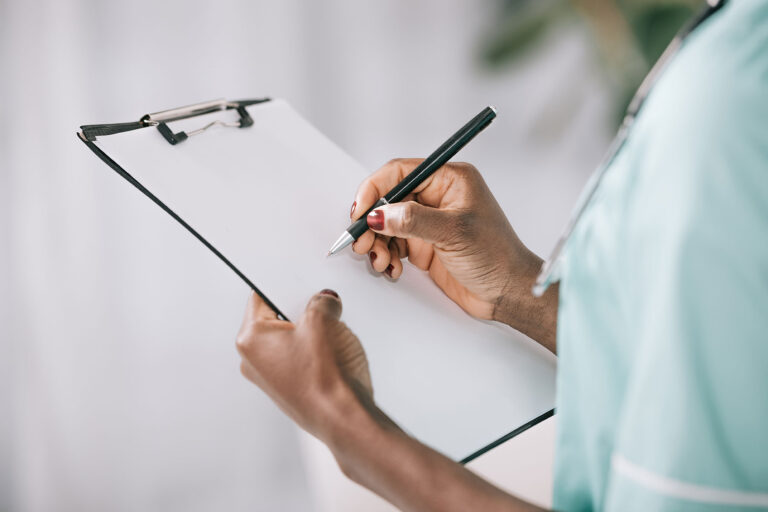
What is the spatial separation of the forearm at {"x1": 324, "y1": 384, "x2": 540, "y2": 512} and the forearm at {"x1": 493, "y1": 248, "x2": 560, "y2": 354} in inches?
10.1

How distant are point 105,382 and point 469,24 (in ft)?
3.30

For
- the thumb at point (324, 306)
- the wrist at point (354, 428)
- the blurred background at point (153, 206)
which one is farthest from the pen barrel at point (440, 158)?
the blurred background at point (153, 206)

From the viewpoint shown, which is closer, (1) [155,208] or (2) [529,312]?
(2) [529,312]

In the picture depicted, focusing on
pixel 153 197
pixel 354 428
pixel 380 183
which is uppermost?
pixel 153 197

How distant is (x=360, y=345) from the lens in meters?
0.51

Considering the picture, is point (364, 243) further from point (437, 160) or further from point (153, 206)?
point (153, 206)

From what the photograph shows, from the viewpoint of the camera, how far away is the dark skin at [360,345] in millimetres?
431

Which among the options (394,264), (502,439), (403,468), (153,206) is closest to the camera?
(403,468)

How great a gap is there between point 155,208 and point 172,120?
0.57m

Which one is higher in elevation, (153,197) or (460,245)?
(153,197)

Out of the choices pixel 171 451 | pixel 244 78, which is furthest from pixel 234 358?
pixel 244 78

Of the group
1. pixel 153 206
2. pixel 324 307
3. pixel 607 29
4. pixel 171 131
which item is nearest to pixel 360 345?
pixel 324 307

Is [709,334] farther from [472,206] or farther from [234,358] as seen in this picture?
[234,358]

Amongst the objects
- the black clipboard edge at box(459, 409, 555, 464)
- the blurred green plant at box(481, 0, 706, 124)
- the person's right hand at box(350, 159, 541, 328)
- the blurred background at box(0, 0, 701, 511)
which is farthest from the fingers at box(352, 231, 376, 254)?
the blurred green plant at box(481, 0, 706, 124)
